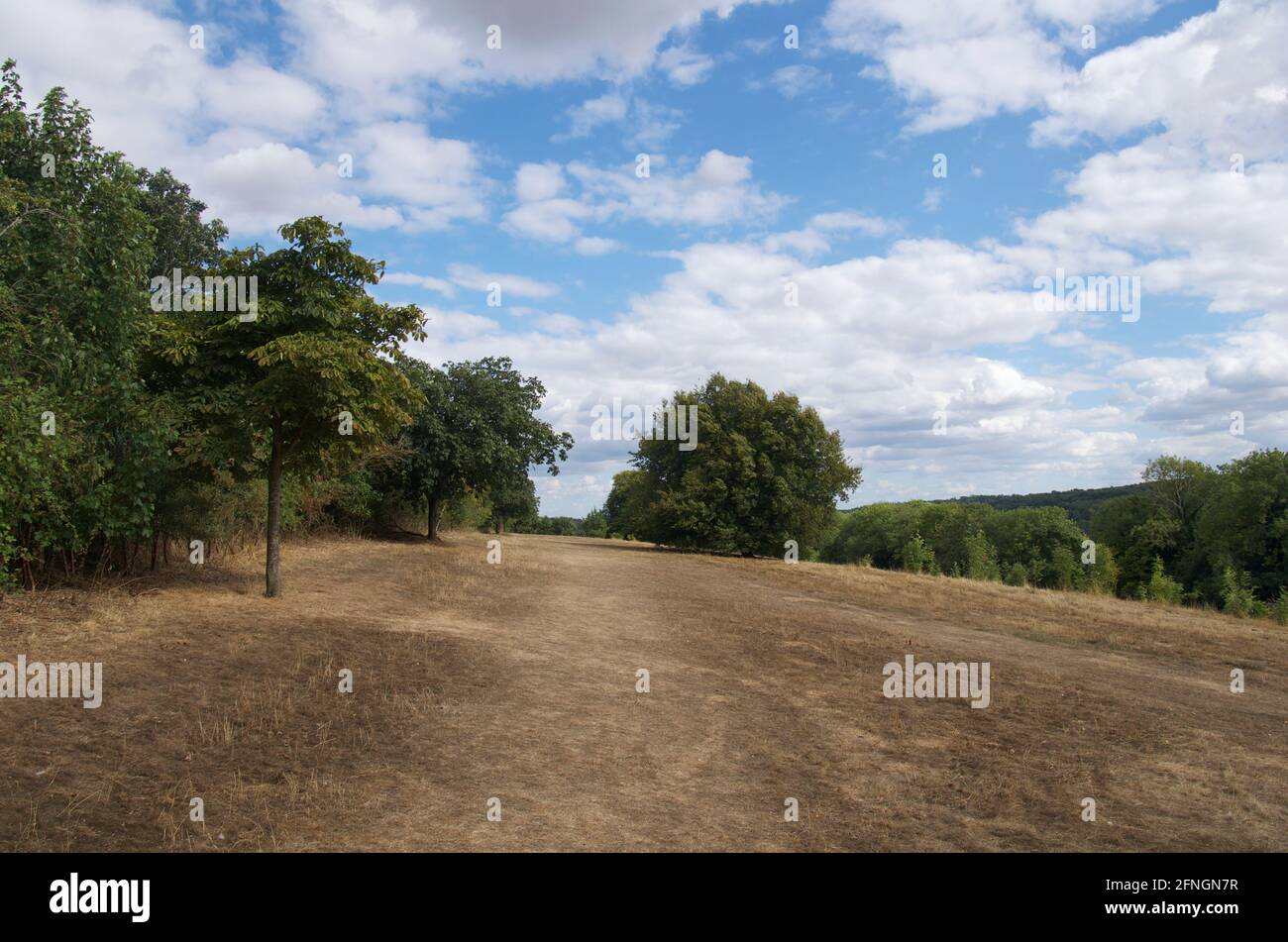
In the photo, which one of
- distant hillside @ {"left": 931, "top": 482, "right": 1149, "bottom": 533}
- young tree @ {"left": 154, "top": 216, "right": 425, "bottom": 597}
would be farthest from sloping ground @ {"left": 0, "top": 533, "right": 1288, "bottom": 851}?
distant hillside @ {"left": 931, "top": 482, "right": 1149, "bottom": 533}

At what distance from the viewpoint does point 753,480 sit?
36.5m

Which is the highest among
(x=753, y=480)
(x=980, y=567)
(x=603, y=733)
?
(x=753, y=480)

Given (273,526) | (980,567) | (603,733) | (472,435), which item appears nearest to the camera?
(603,733)

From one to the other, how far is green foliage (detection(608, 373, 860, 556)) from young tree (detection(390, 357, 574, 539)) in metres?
8.28

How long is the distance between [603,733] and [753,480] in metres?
29.2

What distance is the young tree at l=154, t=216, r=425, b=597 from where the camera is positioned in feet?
42.3

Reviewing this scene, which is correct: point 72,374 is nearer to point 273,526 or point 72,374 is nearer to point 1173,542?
point 273,526

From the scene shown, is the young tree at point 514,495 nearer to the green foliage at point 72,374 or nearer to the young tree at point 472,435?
the young tree at point 472,435

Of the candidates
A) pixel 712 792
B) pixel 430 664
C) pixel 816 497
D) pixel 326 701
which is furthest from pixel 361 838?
pixel 816 497

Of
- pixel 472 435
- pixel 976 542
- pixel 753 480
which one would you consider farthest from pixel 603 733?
pixel 976 542

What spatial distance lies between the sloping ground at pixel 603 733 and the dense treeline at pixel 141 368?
5.01 feet

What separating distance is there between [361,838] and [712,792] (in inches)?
105

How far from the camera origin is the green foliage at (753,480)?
36.2m

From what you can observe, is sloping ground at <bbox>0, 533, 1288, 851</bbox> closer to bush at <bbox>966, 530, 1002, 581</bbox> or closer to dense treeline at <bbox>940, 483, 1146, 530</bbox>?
bush at <bbox>966, 530, 1002, 581</bbox>
